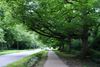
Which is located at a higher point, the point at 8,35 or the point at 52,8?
the point at 52,8

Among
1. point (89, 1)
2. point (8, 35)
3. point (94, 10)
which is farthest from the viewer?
point (8, 35)

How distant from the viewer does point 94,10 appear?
23.5 m

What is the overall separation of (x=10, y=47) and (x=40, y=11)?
67804 mm

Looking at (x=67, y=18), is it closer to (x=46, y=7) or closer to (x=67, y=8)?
(x=67, y=8)

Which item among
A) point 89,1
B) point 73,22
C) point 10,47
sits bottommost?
point 10,47

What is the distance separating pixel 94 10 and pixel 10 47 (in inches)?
2834

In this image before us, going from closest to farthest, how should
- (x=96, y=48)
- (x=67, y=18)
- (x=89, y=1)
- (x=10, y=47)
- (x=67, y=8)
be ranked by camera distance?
(x=89, y=1), (x=67, y=8), (x=67, y=18), (x=96, y=48), (x=10, y=47)

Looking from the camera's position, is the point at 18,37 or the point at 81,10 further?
the point at 18,37

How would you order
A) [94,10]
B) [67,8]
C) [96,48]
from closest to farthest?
[94,10]
[67,8]
[96,48]

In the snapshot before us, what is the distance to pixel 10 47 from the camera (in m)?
92.8

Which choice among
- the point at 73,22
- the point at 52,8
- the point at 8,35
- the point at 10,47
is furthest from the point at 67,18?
the point at 10,47

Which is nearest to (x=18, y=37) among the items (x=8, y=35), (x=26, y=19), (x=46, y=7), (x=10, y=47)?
(x=8, y=35)

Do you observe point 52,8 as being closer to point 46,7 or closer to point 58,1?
point 46,7

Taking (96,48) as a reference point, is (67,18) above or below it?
above
